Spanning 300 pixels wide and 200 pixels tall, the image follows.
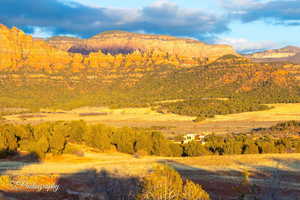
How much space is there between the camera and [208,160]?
3008 cm

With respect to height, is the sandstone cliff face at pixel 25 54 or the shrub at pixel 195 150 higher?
the sandstone cliff face at pixel 25 54

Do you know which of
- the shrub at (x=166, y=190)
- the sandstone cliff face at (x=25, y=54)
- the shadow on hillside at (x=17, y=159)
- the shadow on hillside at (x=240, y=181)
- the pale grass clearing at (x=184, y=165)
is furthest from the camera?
the sandstone cliff face at (x=25, y=54)

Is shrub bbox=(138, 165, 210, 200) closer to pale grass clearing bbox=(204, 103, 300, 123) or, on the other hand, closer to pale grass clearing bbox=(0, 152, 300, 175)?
pale grass clearing bbox=(0, 152, 300, 175)

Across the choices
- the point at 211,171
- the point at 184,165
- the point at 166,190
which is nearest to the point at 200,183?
the point at 211,171

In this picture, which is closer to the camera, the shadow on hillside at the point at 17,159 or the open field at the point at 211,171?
the open field at the point at 211,171

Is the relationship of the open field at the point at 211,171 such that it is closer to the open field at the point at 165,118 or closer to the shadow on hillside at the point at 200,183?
the shadow on hillside at the point at 200,183

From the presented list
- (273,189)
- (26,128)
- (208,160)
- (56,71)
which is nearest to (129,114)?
(56,71)

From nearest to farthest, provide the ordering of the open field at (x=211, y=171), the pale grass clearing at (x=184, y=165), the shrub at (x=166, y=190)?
the shrub at (x=166, y=190) → the open field at (x=211, y=171) → the pale grass clearing at (x=184, y=165)

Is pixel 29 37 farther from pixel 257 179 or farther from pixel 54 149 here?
pixel 257 179

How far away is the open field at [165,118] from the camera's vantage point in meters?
87.0

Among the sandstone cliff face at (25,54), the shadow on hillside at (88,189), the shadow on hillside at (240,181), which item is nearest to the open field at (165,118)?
the sandstone cliff face at (25,54)

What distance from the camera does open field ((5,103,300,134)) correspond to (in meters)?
87.0

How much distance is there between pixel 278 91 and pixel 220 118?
37927 mm

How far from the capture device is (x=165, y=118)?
4099 inches
